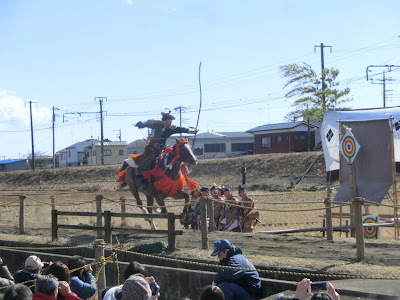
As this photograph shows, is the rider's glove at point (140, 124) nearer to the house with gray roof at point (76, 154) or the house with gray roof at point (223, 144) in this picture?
the house with gray roof at point (223, 144)

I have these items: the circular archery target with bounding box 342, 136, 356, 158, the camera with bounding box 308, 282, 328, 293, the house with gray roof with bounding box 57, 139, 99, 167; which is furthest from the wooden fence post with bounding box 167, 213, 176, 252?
the house with gray roof with bounding box 57, 139, 99, 167

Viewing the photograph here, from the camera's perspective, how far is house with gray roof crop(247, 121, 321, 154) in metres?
56.1

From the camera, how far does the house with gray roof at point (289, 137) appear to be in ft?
184

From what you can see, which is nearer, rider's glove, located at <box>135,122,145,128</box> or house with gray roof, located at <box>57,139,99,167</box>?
rider's glove, located at <box>135,122,145,128</box>

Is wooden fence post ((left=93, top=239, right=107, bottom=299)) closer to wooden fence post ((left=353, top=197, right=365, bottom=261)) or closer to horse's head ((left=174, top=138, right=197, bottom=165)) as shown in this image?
wooden fence post ((left=353, top=197, right=365, bottom=261))

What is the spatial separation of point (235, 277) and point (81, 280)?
208 centimetres

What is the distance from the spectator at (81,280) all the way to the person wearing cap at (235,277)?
1.66 meters

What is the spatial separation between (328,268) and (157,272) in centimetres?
288

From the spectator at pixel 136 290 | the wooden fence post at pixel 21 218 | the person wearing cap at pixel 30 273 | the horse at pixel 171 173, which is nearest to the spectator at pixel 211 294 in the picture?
the spectator at pixel 136 290

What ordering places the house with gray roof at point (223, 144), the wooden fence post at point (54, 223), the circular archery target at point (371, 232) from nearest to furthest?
the wooden fence post at point (54, 223) < the circular archery target at point (371, 232) < the house with gray roof at point (223, 144)

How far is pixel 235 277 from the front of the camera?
739cm

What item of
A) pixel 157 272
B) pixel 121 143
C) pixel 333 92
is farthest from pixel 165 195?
pixel 121 143

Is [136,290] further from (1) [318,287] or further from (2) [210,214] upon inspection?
(2) [210,214]

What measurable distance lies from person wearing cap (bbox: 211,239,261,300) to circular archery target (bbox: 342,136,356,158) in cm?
850
